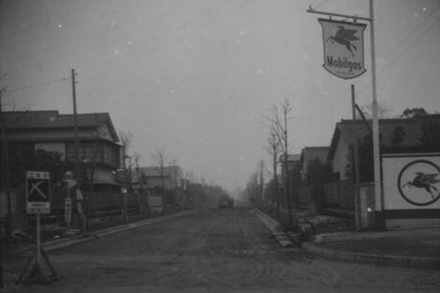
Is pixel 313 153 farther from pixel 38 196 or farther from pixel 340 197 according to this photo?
pixel 38 196

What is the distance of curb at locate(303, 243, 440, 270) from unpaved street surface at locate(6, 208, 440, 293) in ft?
1.23

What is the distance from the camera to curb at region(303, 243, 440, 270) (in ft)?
47.1

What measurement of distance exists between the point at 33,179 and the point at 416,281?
8.60 m

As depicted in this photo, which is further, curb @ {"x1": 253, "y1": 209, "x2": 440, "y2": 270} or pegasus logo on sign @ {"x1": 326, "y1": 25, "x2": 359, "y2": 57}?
pegasus logo on sign @ {"x1": 326, "y1": 25, "x2": 359, "y2": 57}

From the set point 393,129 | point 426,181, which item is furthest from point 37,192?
point 393,129

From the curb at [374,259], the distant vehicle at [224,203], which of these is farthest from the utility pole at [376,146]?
the distant vehicle at [224,203]

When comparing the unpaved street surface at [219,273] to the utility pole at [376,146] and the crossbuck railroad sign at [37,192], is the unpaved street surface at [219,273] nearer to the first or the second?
the crossbuck railroad sign at [37,192]

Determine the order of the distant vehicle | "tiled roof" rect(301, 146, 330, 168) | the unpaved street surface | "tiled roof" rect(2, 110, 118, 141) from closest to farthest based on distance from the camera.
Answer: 1. the unpaved street surface
2. "tiled roof" rect(2, 110, 118, 141)
3. "tiled roof" rect(301, 146, 330, 168)
4. the distant vehicle

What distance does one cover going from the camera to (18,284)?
13.3m

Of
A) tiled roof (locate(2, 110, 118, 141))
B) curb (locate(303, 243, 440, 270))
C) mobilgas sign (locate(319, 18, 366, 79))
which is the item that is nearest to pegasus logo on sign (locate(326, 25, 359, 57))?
mobilgas sign (locate(319, 18, 366, 79))

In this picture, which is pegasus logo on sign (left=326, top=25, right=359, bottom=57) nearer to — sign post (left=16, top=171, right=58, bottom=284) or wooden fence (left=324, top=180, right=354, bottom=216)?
wooden fence (left=324, top=180, right=354, bottom=216)

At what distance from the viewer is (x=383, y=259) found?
15.4 m

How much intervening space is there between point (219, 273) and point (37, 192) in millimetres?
4565

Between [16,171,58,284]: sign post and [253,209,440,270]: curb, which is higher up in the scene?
[16,171,58,284]: sign post
